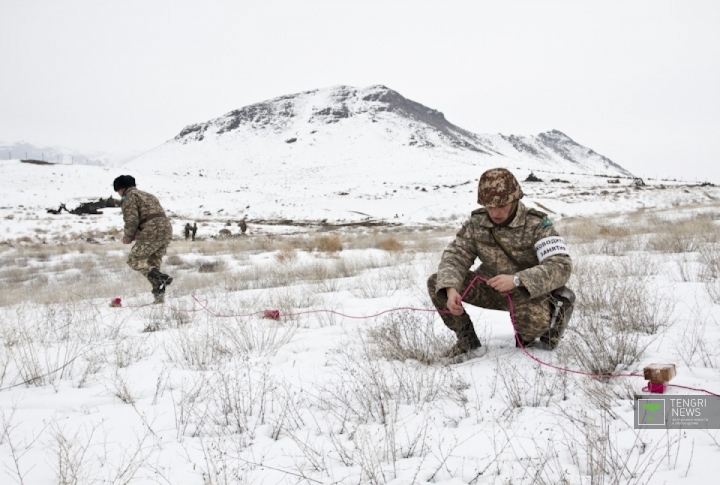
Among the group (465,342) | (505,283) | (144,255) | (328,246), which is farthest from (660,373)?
(328,246)

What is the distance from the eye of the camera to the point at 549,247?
2756mm

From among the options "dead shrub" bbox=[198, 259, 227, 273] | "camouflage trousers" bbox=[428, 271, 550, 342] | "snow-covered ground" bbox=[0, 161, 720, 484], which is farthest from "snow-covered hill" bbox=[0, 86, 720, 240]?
"camouflage trousers" bbox=[428, 271, 550, 342]

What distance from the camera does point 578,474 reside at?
5.27 ft

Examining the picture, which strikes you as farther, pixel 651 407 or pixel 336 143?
pixel 336 143

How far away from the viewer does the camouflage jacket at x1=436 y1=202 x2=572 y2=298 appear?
8.68ft

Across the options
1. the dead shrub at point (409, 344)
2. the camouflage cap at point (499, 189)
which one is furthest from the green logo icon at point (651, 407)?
the camouflage cap at point (499, 189)

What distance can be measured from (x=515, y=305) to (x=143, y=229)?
548 centimetres

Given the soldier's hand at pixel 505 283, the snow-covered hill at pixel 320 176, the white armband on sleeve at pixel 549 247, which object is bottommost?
the soldier's hand at pixel 505 283

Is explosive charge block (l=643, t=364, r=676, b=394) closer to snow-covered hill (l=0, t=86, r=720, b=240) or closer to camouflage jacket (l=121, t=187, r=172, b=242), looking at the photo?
camouflage jacket (l=121, t=187, r=172, b=242)

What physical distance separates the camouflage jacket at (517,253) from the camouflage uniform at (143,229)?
4746mm

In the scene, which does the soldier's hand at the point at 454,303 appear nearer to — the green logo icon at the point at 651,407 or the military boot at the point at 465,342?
the military boot at the point at 465,342

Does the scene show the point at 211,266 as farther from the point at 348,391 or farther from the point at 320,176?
the point at 320,176

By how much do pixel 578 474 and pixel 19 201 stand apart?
4176 centimetres

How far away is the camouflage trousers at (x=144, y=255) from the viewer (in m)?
6.16
